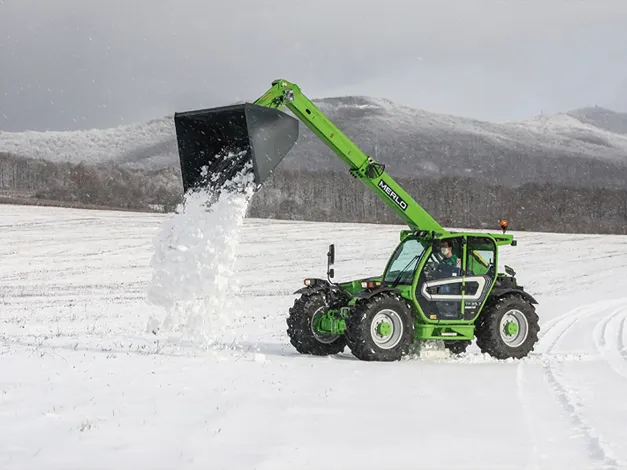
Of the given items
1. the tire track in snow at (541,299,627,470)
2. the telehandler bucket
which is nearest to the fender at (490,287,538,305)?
the tire track in snow at (541,299,627,470)

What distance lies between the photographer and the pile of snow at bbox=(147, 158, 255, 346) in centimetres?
1109

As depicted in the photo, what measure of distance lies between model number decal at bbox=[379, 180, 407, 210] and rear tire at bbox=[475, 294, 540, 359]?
7.22ft

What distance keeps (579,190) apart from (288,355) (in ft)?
402

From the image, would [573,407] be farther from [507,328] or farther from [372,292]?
[507,328]

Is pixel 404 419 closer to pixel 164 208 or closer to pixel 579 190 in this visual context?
pixel 164 208

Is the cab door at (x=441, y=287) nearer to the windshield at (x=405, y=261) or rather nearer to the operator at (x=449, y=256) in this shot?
the operator at (x=449, y=256)

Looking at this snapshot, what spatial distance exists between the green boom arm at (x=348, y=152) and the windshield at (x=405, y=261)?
1.06 ft

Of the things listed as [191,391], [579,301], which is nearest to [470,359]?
[191,391]

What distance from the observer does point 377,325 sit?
11648 millimetres

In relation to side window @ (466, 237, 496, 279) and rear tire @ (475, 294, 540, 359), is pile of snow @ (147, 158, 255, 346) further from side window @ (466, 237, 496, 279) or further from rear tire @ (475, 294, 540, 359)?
rear tire @ (475, 294, 540, 359)

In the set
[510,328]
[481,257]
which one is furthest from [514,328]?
[481,257]

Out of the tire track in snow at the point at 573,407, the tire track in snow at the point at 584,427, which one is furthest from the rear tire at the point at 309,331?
the tire track in snow at the point at 584,427

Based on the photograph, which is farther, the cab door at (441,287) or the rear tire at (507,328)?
the rear tire at (507,328)

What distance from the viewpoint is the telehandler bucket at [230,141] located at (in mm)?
11195
